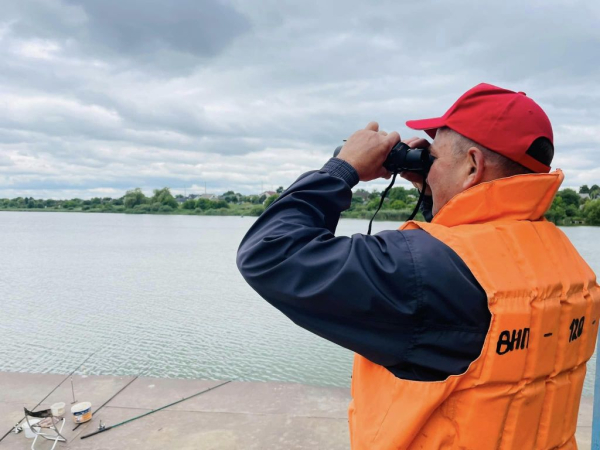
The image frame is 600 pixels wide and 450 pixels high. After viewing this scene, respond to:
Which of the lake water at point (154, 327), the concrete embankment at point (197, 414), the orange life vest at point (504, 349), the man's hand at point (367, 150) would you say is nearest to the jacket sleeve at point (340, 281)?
the orange life vest at point (504, 349)

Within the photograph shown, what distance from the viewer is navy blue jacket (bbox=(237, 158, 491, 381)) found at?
895mm

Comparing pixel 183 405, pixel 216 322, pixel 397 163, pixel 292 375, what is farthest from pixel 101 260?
pixel 397 163

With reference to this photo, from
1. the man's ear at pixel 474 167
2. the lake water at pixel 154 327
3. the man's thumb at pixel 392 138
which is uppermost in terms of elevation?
the man's thumb at pixel 392 138

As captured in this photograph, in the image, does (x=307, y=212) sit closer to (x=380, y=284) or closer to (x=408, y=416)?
(x=380, y=284)

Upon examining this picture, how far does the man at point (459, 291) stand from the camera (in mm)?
908

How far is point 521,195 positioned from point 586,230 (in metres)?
33.0

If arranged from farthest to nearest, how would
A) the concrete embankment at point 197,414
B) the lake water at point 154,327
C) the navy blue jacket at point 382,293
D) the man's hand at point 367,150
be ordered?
the lake water at point 154,327
the concrete embankment at point 197,414
the man's hand at point 367,150
the navy blue jacket at point 382,293

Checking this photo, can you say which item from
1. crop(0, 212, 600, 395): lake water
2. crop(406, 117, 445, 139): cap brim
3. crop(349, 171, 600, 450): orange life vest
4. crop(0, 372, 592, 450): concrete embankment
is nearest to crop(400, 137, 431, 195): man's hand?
crop(406, 117, 445, 139): cap brim

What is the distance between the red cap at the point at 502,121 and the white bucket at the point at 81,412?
11.1 feet

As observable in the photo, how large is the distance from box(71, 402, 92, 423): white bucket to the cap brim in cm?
328

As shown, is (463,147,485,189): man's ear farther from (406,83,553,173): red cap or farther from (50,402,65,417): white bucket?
(50,402,65,417): white bucket

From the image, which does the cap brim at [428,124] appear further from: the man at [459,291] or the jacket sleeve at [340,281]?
the jacket sleeve at [340,281]

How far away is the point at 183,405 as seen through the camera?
12.2 feet

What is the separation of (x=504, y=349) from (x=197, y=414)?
315cm
